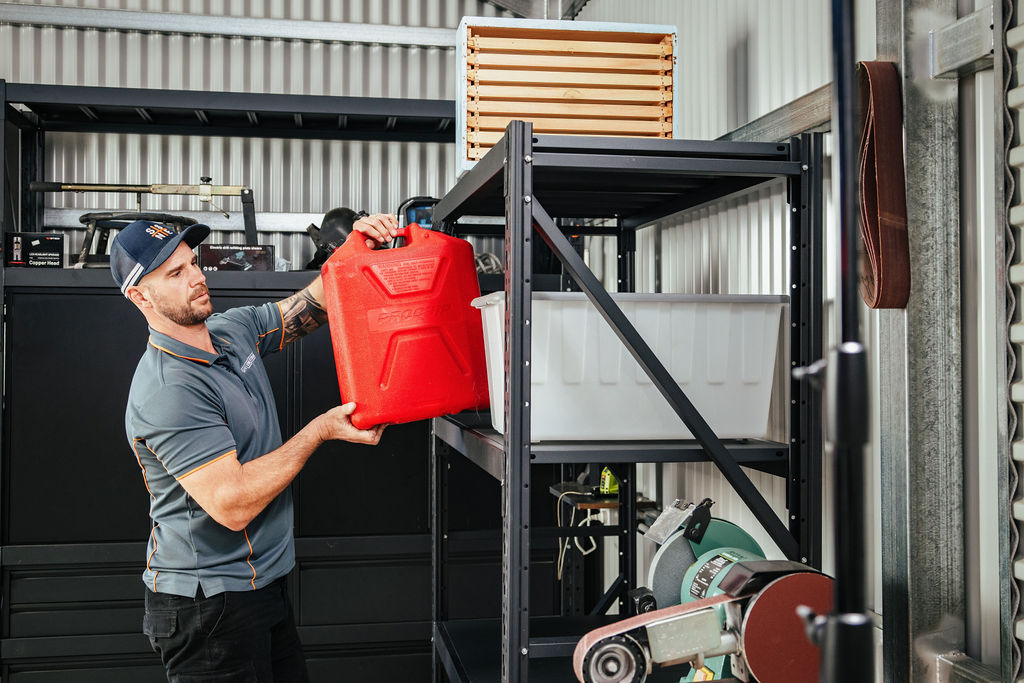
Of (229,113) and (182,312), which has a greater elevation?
(229,113)

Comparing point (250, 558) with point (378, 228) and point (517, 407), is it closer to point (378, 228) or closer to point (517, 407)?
point (378, 228)

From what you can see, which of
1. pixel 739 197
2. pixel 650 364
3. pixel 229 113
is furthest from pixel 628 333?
pixel 229 113

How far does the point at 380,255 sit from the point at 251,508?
33.2 inches

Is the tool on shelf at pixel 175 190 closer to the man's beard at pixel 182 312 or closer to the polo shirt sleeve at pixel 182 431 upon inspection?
the man's beard at pixel 182 312

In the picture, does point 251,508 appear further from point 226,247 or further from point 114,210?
point 114,210

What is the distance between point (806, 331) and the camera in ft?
5.95

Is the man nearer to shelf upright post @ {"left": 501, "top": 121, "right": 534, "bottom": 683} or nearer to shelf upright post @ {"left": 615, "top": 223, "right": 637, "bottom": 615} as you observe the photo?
shelf upright post @ {"left": 501, "top": 121, "right": 534, "bottom": 683}

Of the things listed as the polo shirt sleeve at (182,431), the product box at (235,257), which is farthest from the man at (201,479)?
the product box at (235,257)

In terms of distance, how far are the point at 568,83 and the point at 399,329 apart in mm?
730

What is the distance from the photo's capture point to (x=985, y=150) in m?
1.53

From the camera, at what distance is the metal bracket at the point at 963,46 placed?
1476 millimetres

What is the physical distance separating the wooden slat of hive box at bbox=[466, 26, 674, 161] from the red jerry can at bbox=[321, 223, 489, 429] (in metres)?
0.32

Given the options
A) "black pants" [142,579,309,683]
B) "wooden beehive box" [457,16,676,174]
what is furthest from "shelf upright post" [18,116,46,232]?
"wooden beehive box" [457,16,676,174]

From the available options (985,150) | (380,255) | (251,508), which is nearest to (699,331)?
(985,150)
